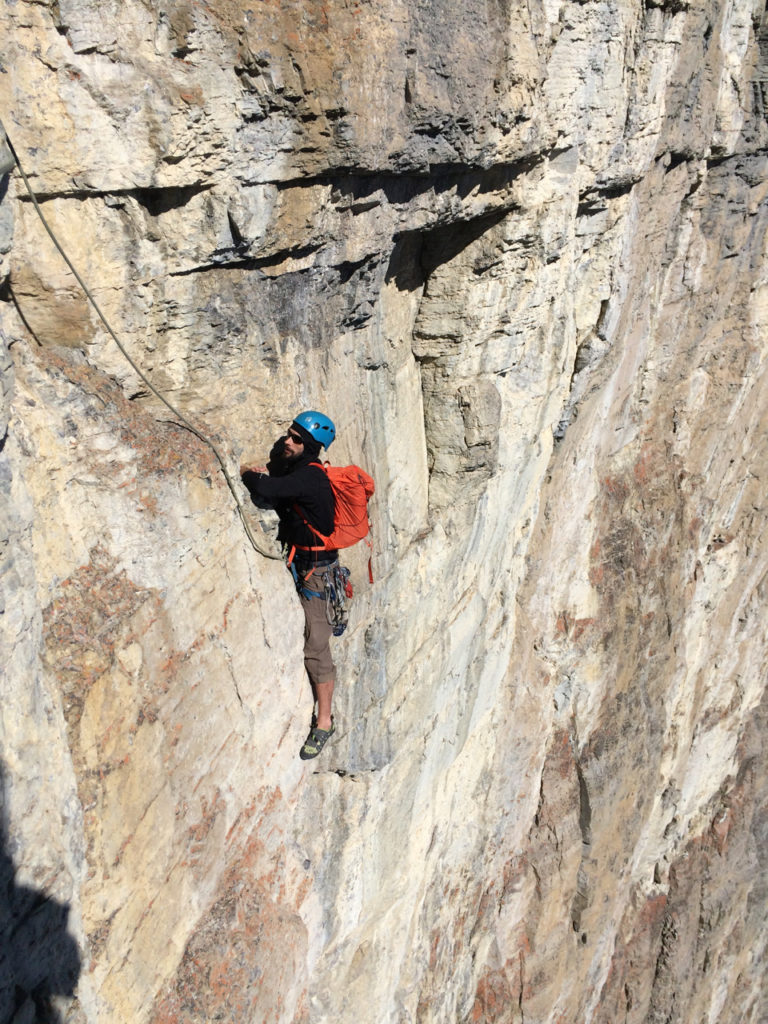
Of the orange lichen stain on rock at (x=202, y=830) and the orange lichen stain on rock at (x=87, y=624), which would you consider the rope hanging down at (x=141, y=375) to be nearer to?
the orange lichen stain on rock at (x=87, y=624)

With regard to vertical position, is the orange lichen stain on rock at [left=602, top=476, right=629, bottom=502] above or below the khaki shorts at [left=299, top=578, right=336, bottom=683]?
below

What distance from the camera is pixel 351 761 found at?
6.93 meters

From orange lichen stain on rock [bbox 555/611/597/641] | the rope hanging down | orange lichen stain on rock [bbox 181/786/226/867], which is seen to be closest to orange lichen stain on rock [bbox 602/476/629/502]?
orange lichen stain on rock [bbox 555/611/597/641]

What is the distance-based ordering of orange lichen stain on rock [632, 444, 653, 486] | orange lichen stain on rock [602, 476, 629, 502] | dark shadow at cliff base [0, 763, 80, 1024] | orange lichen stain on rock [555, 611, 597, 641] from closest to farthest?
dark shadow at cliff base [0, 763, 80, 1024] < orange lichen stain on rock [555, 611, 597, 641] < orange lichen stain on rock [602, 476, 629, 502] < orange lichen stain on rock [632, 444, 653, 486]

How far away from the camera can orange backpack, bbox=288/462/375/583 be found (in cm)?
Result: 563

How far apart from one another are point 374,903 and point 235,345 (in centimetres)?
564

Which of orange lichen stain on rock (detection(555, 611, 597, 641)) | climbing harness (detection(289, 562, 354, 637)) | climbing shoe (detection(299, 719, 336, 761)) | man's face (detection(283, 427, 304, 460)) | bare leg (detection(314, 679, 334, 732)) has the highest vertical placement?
man's face (detection(283, 427, 304, 460))

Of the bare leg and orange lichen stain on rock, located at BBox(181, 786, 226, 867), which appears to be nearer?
orange lichen stain on rock, located at BBox(181, 786, 226, 867)

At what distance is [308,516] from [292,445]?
53 cm

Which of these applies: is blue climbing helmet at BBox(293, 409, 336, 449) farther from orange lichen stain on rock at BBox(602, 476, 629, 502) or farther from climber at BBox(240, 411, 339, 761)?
orange lichen stain on rock at BBox(602, 476, 629, 502)

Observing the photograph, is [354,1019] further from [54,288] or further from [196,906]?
[54,288]

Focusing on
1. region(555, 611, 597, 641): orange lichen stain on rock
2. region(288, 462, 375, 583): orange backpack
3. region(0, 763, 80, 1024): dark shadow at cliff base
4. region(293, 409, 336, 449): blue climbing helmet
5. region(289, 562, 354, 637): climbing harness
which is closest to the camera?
region(0, 763, 80, 1024): dark shadow at cliff base

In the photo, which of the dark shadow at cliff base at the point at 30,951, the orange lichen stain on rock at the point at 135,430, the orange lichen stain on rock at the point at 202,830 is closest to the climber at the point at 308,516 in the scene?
the orange lichen stain on rock at the point at 135,430

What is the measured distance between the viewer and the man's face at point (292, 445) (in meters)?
5.23
